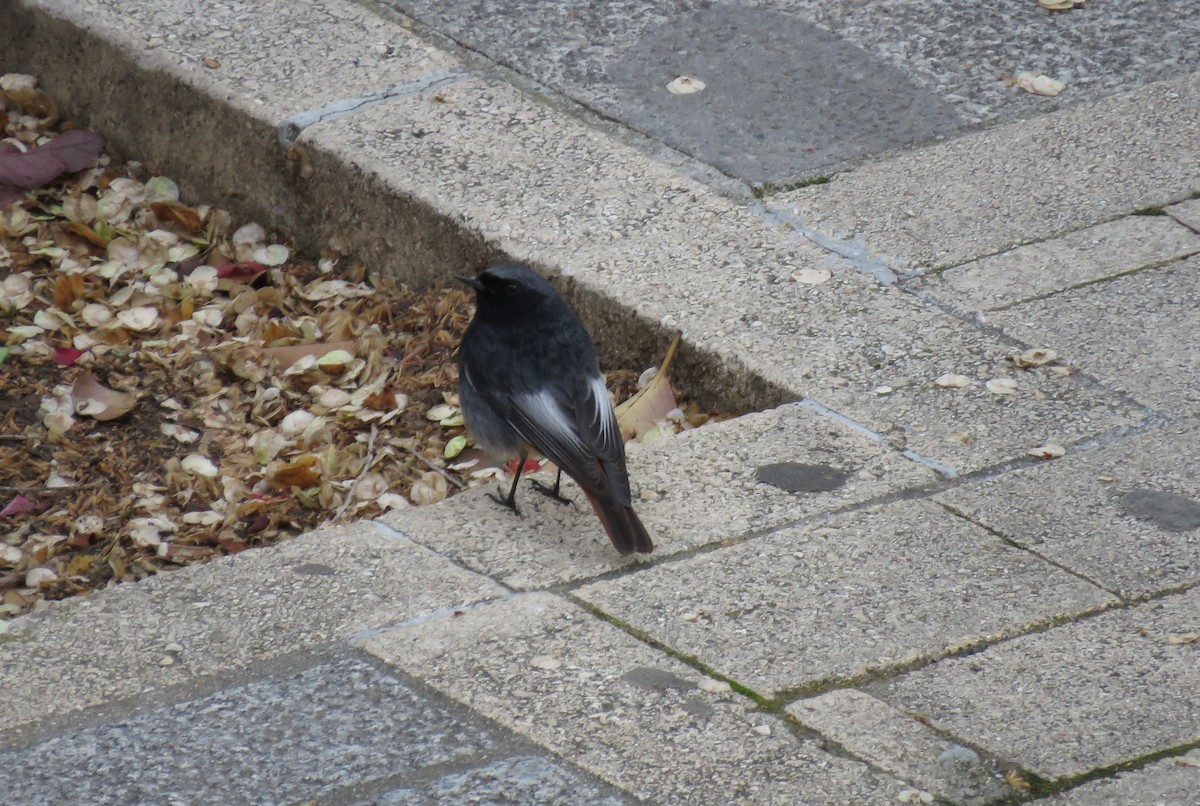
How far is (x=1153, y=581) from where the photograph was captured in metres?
3.29

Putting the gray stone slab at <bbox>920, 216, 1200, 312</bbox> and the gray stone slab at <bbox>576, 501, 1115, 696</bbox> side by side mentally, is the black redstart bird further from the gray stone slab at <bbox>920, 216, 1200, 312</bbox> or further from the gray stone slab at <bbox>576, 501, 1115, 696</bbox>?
the gray stone slab at <bbox>920, 216, 1200, 312</bbox>

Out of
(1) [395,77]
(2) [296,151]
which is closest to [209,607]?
(2) [296,151]

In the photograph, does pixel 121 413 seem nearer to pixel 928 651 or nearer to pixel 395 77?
pixel 395 77

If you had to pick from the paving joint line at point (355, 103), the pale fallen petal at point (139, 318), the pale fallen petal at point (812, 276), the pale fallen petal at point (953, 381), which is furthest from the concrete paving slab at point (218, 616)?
the paving joint line at point (355, 103)

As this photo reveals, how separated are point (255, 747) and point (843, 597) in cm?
126

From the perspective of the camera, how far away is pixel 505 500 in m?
3.77

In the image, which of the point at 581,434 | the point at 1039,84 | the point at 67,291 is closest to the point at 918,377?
the point at 581,434

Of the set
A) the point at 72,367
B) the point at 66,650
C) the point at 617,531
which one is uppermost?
the point at 617,531

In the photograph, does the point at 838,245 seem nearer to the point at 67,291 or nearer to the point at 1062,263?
the point at 1062,263

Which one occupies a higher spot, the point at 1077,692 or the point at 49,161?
the point at 1077,692

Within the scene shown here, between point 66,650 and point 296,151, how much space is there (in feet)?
8.09

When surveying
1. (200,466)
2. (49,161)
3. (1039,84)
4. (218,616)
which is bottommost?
(200,466)

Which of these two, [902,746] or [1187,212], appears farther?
[1187,212]

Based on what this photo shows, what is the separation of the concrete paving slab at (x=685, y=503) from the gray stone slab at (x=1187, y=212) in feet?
5.01
